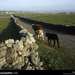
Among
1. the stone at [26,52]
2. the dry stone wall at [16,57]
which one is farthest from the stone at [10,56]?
the stone at [26,52]

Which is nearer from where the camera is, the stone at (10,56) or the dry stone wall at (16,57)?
the dry stone wall at (16,57)

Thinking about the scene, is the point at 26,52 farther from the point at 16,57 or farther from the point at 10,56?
the point at 10,56

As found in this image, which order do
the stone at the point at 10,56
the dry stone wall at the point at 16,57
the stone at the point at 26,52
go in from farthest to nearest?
the stone at the point at 26,52 → the stone at the point at 10,56 → the dry stone wall at the point at 16,57

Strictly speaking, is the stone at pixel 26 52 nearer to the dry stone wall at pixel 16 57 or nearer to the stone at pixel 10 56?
the dry stone wall at pixel 16 57

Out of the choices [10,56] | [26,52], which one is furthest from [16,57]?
[26,52]

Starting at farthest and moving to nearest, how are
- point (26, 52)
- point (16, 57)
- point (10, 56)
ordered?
1. point (26, 52)
2. point (16, 57)
3. point (10, 56)

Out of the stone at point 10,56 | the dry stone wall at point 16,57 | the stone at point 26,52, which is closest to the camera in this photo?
the dry stone wall at point 16,57

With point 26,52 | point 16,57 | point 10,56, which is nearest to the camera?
point 10,56

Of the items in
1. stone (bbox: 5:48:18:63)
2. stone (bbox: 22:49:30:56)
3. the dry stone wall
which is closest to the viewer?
the dry stone wall

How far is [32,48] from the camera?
24.7ft

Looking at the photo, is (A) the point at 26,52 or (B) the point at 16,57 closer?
(B) the point at 16,57

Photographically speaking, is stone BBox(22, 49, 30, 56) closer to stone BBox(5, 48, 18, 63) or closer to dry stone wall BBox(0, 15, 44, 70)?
dry stone wall BBox(0, 15, 44, 70)

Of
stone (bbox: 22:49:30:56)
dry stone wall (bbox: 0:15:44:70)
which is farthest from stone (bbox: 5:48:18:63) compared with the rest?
stone (bbox: 22:49:30:56)

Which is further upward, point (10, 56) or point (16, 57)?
point (10, 56)
